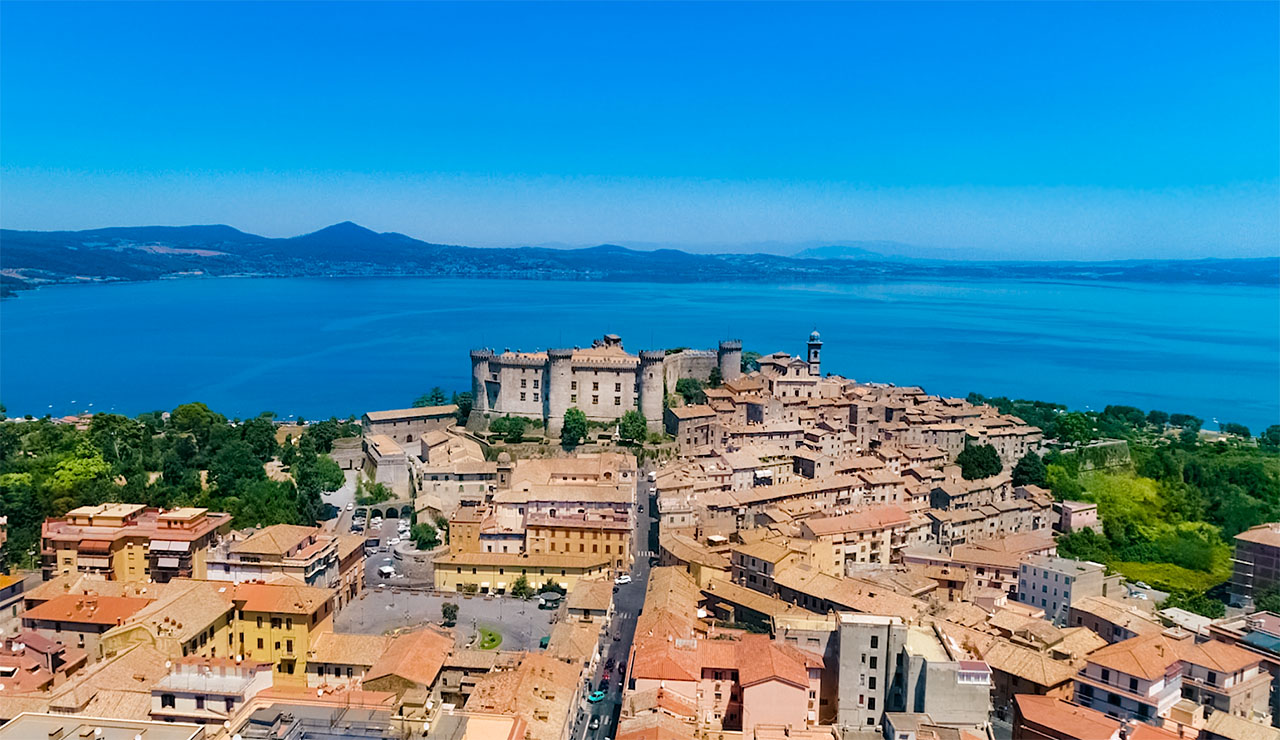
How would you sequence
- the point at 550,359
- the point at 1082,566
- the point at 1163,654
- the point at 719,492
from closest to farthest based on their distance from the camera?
1. the point at 1163,654
2. the point at 1082,566
3. the point at 719,492
4. the point at 550,359

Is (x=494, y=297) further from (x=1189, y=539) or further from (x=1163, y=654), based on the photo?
(x=1163, y=654)

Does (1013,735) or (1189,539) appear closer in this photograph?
(1013,735)

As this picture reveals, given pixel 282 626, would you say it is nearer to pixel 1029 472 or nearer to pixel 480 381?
pixel 480 381

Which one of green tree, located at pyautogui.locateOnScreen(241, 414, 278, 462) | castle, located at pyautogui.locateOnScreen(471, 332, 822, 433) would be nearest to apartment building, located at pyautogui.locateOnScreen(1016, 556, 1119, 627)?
castle, located at pyautogui.locateOnScreen(471, 332, 822, 433)

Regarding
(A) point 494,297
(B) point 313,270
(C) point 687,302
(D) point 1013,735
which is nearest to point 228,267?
(B) point 313,270

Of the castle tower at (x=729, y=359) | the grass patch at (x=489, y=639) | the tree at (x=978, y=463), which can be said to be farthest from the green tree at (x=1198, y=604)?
the castle tower at (x=729, y=359)

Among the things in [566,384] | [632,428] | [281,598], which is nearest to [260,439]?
[566,384]
